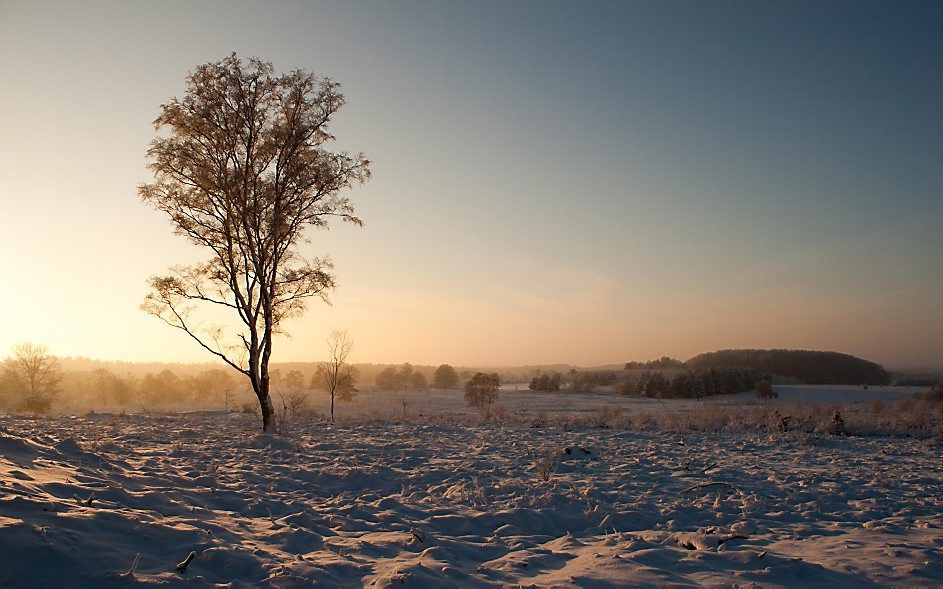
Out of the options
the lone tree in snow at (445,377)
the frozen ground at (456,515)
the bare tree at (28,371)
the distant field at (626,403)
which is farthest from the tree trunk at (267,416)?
the lone tree in snow at (445,377)

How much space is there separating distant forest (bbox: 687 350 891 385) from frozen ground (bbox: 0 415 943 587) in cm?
8399

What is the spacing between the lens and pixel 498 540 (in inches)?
233

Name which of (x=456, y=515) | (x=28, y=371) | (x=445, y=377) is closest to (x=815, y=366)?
(x=445, y=377)

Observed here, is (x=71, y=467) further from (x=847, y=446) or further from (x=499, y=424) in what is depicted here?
(x=847, y=446)

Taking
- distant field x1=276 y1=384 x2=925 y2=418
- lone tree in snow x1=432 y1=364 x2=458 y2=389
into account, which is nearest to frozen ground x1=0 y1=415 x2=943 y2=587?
distant field x1=276 y1=384 x2=925 y2=418

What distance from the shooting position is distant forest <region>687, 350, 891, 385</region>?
89.1 metres

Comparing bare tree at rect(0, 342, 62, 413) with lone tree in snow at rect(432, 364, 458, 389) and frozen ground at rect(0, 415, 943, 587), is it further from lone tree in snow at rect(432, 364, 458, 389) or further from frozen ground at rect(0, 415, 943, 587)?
lone tree in snow at rect(432, 364, 458, 389)

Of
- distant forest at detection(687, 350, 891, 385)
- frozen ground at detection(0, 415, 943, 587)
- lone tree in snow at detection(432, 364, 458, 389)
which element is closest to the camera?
frozen ground at detection(0, 415, 943, 587)

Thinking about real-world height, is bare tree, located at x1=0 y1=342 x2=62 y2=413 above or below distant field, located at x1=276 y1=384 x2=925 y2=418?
above

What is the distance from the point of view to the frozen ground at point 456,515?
13.9 ft

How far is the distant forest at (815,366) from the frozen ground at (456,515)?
8399cm

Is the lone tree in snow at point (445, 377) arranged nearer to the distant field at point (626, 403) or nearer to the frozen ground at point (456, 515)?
the distant field at point (626, 403)

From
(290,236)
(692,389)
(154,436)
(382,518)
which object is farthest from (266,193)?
(692,389)

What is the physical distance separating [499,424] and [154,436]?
40.0ft
